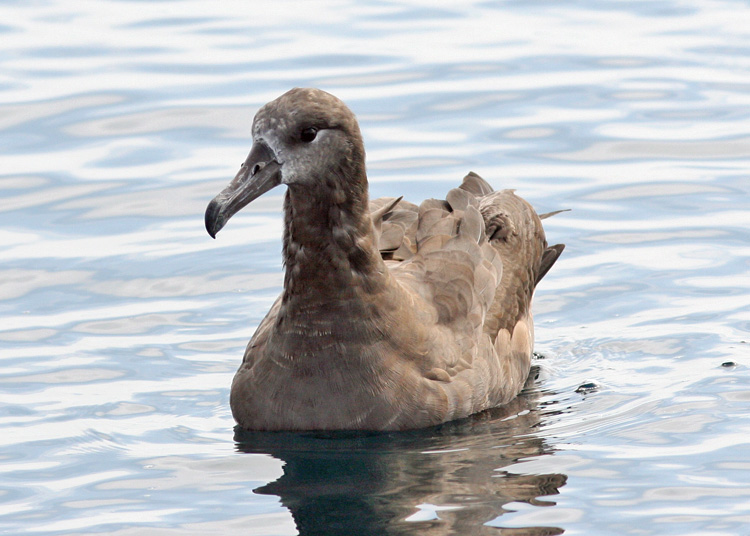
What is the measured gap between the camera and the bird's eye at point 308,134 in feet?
25.5

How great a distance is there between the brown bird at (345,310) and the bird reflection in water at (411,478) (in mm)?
102

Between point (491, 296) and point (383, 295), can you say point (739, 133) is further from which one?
point (383, 295)

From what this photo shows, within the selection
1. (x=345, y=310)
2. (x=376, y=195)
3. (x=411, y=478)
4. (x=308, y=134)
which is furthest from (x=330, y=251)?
(x=376, y=195)

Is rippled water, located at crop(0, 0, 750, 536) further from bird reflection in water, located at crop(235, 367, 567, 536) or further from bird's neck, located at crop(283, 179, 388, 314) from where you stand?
bird's neck, located at crop(283, 179, 388, 314)

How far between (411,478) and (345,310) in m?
1.01

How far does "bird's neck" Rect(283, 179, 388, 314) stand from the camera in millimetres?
8016

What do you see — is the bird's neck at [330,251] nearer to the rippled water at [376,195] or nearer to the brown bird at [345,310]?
the brown bird at [345,310]

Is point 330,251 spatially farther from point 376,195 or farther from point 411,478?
point 376,195

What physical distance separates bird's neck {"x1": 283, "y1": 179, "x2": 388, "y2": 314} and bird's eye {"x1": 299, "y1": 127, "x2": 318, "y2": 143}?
11.9 inches

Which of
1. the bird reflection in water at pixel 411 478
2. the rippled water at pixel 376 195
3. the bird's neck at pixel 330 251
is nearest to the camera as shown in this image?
the bird reflection in water at pixel 411 478

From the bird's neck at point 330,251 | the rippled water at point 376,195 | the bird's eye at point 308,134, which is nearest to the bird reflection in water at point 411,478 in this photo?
the rippled water at point 376,195

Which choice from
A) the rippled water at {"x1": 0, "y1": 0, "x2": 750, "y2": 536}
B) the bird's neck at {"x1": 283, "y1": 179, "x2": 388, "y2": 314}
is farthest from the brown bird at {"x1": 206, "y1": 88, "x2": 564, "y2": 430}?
the rippled water at {"x1": 0, "y1": 0, "x2": 750, "y2": 536}

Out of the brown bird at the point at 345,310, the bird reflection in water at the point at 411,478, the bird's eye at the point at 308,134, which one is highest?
the bird's eye at the point at 308,134

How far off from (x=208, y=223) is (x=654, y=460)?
2.64m
